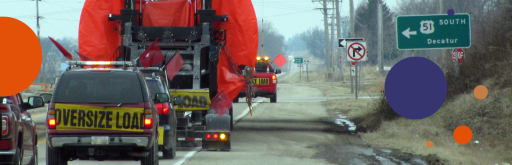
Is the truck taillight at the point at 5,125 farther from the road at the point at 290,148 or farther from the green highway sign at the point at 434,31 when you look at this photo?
the green highway sign at the point at 434,31

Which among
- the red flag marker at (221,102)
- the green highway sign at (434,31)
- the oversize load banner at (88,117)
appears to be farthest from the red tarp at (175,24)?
the oversize load banner at (88,117)

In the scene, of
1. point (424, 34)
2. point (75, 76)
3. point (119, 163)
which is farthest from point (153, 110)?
point (424, 34)

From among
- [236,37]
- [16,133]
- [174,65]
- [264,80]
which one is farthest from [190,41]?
[264,80]

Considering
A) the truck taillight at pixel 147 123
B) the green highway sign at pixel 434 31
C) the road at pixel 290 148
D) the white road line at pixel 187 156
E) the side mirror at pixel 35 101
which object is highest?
the green highway sign at pixel 434 31

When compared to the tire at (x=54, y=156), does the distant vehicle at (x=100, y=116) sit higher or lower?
higher

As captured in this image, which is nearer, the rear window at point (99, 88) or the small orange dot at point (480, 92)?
the rear window at point (99, 88)

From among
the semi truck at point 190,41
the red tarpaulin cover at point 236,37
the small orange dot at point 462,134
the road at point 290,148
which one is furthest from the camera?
the red tarpaulin cover at point 236,37

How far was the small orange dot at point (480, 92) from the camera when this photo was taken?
14.5m

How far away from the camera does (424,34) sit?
1288 cm

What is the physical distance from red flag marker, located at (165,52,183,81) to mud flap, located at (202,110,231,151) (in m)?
1.14

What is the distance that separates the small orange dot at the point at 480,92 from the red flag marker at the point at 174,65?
657cm

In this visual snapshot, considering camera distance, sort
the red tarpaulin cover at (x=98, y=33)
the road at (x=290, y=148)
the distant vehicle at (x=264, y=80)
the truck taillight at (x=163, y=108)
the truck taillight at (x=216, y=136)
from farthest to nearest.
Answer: the distant vehicle at (x=264, y=80) < the red tarpaulin cover at (x=98, y=33) < the truck taillight at (x=216, y=136) < the road at (x=290, y=148) < the truck taillight at (x=163, y=108)

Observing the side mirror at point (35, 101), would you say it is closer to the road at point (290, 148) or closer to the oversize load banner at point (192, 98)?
the road at point (290, 148)

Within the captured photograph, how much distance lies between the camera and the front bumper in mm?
8438
